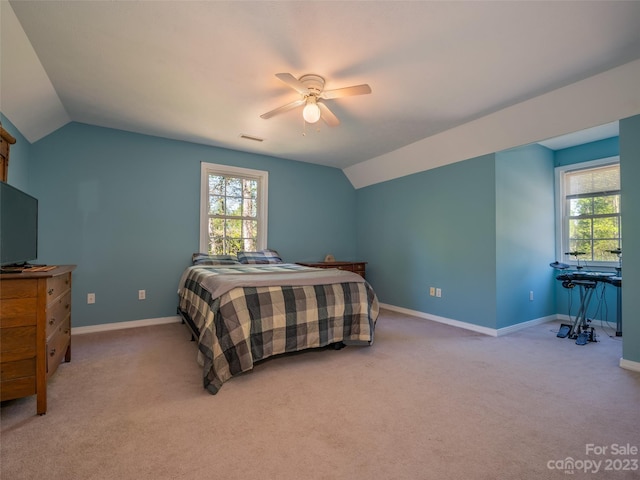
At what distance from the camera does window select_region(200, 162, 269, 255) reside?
4.29 meters

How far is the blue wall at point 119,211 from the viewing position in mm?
3393

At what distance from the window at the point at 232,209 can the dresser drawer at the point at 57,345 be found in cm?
191

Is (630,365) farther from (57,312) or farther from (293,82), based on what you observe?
(57,312)

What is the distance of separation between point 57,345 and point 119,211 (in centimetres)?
202

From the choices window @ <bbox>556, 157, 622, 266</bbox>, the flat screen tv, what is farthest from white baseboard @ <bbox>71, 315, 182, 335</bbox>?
window @ <bbox>556, 157, 622, 266</bbox>

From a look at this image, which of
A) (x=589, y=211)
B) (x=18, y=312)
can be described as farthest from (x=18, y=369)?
(x=589, y=211)

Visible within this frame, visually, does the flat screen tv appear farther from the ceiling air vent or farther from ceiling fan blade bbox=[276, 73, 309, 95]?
the ceiling air vent

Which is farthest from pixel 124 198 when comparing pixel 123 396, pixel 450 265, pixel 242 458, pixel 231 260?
pixel 450 265

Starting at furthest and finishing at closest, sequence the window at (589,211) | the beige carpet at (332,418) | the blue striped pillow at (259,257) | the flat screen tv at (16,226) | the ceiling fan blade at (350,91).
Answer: the blue striped pillow at (259,257), the window at (589,211), the ceiling fan blade at (350,91), the flat screen tv at (16,226), the beige carpet at (332,418)

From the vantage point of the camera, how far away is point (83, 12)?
1.86 m

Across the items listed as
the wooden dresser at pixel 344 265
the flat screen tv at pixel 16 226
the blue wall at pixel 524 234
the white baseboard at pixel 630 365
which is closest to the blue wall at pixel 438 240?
the blue wall at pixel 524 234

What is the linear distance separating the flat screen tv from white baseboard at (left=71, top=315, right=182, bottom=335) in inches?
59.7

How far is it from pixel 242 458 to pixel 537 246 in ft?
14.0

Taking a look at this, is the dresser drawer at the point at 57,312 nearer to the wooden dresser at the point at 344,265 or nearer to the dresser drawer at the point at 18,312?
the dresser drawer at the point at 18,312
